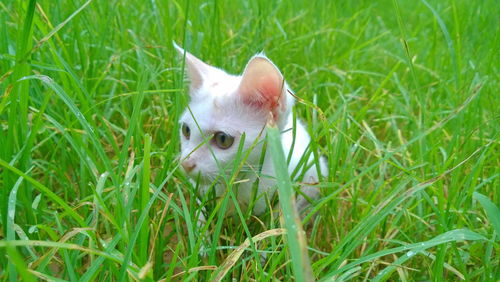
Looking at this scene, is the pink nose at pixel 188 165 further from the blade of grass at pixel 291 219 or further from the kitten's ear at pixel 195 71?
the blade of grass at pixel 291 219

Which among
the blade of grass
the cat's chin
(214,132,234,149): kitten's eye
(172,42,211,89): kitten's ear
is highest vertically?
(172,42,211,89): kitten's ear

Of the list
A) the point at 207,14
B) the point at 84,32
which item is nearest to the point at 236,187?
the point at 84,32

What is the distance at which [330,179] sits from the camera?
121 cm

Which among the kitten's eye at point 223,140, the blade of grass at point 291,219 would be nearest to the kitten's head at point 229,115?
the kitten's eye at point 223,140

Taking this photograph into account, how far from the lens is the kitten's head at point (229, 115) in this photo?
1.13m

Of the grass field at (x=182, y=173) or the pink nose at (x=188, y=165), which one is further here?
the pink nose at (x=188, y=165)

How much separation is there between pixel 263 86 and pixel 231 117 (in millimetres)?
140

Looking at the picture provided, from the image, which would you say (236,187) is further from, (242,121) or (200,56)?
(200,56)

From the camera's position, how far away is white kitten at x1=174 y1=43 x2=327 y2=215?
1126 millimetres

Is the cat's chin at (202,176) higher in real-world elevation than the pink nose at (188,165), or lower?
lower

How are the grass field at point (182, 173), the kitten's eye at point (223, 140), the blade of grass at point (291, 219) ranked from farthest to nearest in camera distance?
the kitten's eye at point (223, 140), the grass field at point (182, 173), the blade of grass at point (291, 219)

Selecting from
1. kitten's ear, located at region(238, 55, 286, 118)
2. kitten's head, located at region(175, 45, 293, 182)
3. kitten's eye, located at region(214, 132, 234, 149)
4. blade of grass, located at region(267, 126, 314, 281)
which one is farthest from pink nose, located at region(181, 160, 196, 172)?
blade of grass, located at region(267, 126, 314, 281)

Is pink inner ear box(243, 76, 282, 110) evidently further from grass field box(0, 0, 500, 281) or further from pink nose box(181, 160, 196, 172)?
pink nose box(181, 160, 196, 172)

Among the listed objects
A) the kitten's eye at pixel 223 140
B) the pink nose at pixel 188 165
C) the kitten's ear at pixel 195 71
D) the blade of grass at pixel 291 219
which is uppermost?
the kitten's ear at pixel 195 71
